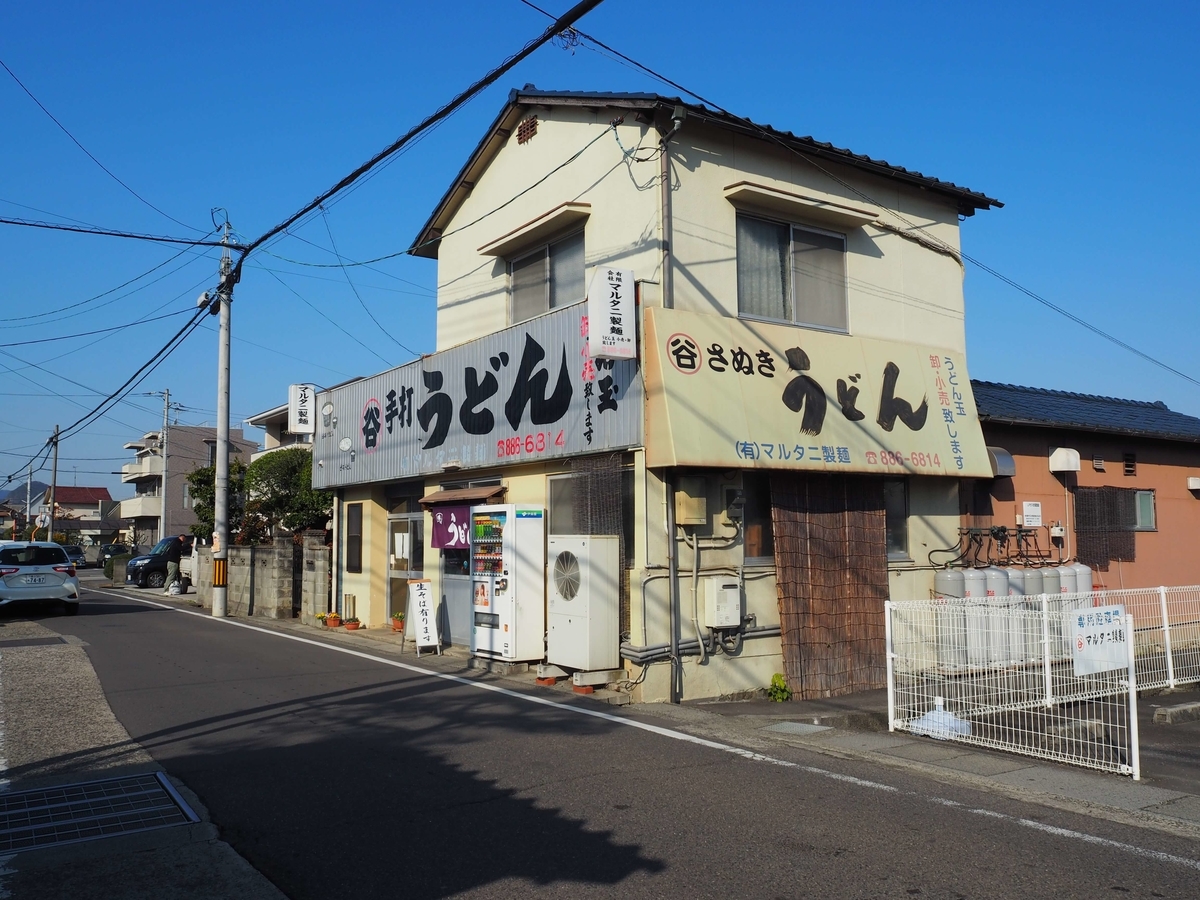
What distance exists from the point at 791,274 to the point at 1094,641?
6115mm

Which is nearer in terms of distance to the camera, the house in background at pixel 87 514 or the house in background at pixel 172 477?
the house in background at pixel 172 477

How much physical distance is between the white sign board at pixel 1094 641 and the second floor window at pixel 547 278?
703cm

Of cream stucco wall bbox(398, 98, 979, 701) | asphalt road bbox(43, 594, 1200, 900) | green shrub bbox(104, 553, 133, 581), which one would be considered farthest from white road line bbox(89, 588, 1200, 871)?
green shrub bbox(104, 553, 133, 581)

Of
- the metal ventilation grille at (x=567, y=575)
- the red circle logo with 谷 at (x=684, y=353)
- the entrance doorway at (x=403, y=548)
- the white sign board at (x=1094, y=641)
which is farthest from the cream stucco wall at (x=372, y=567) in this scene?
the white sign board at (x=1094, y=641)

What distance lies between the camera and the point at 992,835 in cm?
571

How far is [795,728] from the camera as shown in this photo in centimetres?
912

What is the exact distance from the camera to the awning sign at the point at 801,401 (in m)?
10.3

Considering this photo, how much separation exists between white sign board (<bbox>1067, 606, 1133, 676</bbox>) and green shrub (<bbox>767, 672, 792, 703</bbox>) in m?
3.54

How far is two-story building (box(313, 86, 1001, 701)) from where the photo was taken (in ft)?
34.7

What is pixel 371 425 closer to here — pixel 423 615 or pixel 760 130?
pixel 423 615

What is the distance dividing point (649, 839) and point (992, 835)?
2106mm

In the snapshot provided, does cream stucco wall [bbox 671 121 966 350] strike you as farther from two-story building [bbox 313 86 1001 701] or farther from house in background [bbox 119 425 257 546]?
house in background [bbox 119 425 257 546]

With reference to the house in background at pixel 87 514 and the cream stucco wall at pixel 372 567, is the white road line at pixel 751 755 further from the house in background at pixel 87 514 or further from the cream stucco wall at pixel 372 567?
the house in background at pixel 87 514

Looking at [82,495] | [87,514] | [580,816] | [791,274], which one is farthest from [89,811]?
[82,495]
